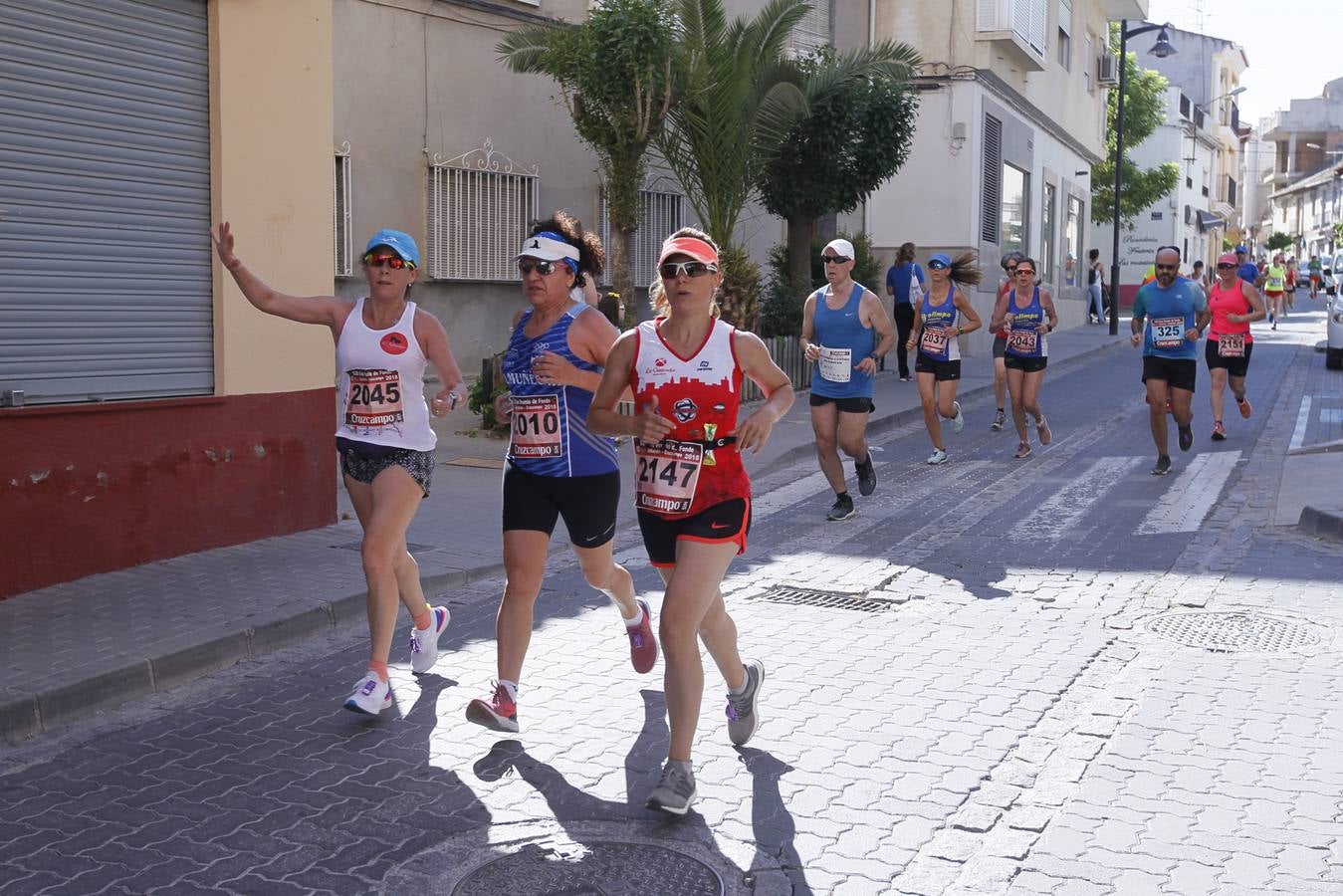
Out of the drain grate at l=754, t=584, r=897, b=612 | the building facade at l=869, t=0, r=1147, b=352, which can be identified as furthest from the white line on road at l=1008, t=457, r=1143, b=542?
the building facade at l=869, t=0, r=1147, b=352

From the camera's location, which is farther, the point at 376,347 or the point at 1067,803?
the point at 376,347

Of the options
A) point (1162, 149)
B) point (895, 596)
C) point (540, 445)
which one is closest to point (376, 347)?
point (540, 445)

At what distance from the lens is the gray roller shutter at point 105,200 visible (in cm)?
771

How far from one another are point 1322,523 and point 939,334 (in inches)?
162

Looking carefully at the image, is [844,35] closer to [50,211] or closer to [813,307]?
[813,307]

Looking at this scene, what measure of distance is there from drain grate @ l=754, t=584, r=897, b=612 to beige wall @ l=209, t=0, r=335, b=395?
3.48 metres

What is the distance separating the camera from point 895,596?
312 inches

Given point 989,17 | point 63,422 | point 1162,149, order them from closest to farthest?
point 63,422, point 989,17, point 1162,149

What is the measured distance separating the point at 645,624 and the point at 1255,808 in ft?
8.33

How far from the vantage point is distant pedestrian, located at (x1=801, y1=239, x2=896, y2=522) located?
10078mm

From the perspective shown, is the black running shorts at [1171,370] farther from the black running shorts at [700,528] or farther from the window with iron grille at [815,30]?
the window with iron grille at [815,30]

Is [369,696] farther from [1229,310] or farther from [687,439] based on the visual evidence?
[1229,310]

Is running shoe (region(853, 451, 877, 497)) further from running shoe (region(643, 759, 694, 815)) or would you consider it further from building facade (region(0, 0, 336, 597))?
running shoe (region(643, 759, 694, 815))

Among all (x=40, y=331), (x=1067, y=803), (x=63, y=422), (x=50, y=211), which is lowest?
(x=1067, y=803)
